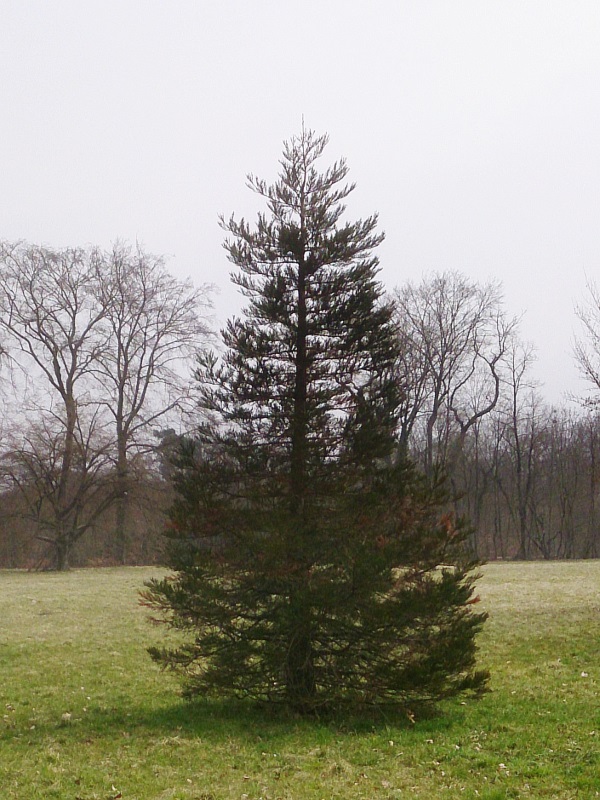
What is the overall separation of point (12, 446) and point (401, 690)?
91.9 ft

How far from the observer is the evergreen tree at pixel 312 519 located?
29.4ft

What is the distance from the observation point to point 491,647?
45.9ft

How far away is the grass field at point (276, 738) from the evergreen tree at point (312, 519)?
2.21 ft

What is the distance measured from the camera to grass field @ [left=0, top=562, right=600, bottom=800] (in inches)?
258

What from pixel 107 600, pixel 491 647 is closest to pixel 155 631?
pixel 107 600

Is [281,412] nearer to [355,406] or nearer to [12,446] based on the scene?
[355,406]

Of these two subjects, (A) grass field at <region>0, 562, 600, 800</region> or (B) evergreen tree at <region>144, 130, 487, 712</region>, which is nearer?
(A) grass field at <region>0, 562, 600, 800</region>

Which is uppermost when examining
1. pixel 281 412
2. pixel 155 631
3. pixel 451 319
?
pixel 451 319

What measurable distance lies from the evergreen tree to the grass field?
0.67 m

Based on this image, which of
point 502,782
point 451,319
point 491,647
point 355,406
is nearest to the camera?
point 502,782

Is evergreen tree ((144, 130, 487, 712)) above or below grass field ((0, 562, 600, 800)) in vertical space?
above

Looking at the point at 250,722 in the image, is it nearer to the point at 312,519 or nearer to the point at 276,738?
the point at 276,738

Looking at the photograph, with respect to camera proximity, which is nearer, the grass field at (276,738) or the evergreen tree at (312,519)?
the grass field at (276,738)

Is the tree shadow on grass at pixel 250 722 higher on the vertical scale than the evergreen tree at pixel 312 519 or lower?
lower
